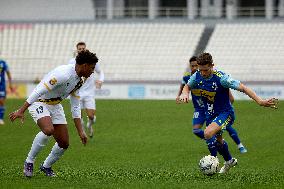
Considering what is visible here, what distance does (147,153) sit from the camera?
18359 millimetres

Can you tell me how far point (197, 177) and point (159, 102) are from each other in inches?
863

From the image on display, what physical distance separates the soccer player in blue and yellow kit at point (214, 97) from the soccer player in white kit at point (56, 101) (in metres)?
1.67

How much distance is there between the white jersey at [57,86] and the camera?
12.4m

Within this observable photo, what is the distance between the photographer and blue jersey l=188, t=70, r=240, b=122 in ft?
44.2

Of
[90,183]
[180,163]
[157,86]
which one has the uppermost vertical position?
[90,183]

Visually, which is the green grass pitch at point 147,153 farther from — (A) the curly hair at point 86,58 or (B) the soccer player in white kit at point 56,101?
(A) the curly hair at point 86,58

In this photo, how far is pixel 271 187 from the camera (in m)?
11.9

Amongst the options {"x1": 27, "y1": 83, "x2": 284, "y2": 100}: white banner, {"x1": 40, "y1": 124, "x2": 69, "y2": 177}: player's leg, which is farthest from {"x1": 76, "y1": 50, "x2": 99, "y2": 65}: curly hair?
{"x1": 27, "y1": 83, "x2": 284, "y2": 100}: white banner

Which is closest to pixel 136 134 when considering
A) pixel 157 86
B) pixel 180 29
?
pixel 157 86

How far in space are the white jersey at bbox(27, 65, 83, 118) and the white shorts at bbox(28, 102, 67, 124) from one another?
8cm

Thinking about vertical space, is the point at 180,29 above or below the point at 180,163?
below

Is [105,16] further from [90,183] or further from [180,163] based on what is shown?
[90,183]

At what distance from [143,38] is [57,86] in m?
34.8

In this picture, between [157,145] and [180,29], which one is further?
[180,29]
